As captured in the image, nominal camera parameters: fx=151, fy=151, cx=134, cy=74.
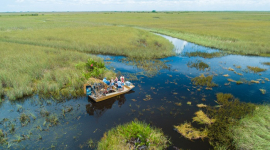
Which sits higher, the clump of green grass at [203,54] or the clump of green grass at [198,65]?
the clump of green grass at [203,54]

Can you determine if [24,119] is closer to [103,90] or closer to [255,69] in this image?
[103,90]

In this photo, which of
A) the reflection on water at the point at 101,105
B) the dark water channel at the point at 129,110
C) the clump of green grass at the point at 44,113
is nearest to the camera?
the dark water channel at the point at 129,110

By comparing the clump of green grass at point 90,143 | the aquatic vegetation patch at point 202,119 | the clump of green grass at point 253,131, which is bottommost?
the clump of green grass at point 90,143

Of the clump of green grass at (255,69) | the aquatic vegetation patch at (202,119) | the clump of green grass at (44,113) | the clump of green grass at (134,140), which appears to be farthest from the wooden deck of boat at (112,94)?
the clump of green grass at (255,69)

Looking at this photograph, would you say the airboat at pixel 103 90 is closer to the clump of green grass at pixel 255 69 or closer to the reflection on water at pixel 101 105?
the reflection on water at pixel 101 105

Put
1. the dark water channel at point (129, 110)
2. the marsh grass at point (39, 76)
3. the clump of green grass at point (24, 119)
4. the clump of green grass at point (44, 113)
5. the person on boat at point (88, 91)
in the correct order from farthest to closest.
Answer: the marsh grass at point (39, 76) → the person on boat at point (88, 91) → the clump of green grass at point (44, 113) → the clump of green grass at point (24, 119) → the dark water channel at point (129, 110)

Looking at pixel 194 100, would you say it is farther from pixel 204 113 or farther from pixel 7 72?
pixel 7 72

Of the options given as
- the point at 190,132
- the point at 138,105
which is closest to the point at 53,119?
the point at 138,105
